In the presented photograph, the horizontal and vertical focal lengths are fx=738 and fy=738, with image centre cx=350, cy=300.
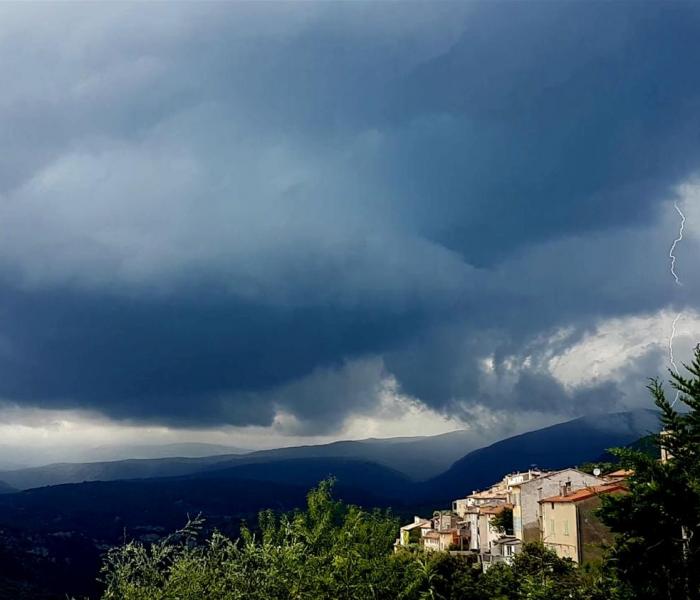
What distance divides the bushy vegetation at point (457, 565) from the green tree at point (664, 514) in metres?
0.02

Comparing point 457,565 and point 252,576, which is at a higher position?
point 252,576

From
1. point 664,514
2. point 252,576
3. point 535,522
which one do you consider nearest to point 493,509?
point 535,522

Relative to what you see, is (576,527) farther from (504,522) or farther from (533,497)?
(504,522)

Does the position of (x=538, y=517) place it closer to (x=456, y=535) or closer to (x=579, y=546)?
(x=579, y=546)

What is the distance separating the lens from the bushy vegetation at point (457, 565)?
1744 cm

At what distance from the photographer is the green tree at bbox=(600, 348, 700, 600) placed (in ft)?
56.3

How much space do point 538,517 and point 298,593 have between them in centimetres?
4650

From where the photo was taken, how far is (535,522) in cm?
7144

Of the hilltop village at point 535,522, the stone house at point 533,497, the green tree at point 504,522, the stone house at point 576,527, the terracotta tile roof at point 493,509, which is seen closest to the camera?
the stone house at point 576,527

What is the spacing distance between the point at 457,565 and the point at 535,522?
11.1 metres

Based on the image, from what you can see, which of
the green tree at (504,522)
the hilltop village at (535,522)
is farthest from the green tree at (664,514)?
the green tree at (504,522)

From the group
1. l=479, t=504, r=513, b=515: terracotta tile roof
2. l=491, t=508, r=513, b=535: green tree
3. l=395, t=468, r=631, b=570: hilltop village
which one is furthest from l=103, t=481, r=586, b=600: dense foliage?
l=479, t=504, r=513, b=515: terracotta tile roof

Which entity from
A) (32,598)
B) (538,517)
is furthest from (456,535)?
(32,598)

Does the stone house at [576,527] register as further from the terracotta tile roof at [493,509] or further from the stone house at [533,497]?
the terracotta tile roof at [493,509]
